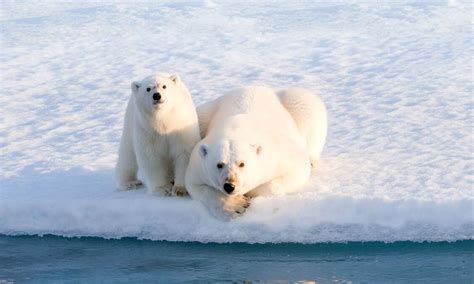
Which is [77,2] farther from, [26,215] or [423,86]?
[26,215]

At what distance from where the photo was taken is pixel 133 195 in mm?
6289

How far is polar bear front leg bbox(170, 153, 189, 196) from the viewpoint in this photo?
241 inches

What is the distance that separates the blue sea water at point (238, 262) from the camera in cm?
507

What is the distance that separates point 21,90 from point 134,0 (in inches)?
213

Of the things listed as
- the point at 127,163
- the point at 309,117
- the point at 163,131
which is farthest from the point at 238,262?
the point at 309,117

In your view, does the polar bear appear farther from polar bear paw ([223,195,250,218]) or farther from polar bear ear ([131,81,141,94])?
polar bear paw ([223,195,250,218])

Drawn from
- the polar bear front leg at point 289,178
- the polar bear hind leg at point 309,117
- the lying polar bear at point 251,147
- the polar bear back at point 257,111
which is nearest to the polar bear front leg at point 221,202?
the lying polar bear at point 251,147

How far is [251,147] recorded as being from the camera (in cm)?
570

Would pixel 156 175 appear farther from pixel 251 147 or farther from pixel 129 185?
pixel 251 147

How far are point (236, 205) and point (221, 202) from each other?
0.10 metres

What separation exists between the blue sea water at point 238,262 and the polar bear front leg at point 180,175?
0.46 meters

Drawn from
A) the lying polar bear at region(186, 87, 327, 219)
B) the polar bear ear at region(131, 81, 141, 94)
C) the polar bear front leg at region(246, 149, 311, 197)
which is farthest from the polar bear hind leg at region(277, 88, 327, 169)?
the polar bear ear at region(131, 81, 141, 94)

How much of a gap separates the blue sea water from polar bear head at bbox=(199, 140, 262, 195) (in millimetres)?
378

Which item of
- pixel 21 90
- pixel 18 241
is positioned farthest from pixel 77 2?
pixel 18 241
